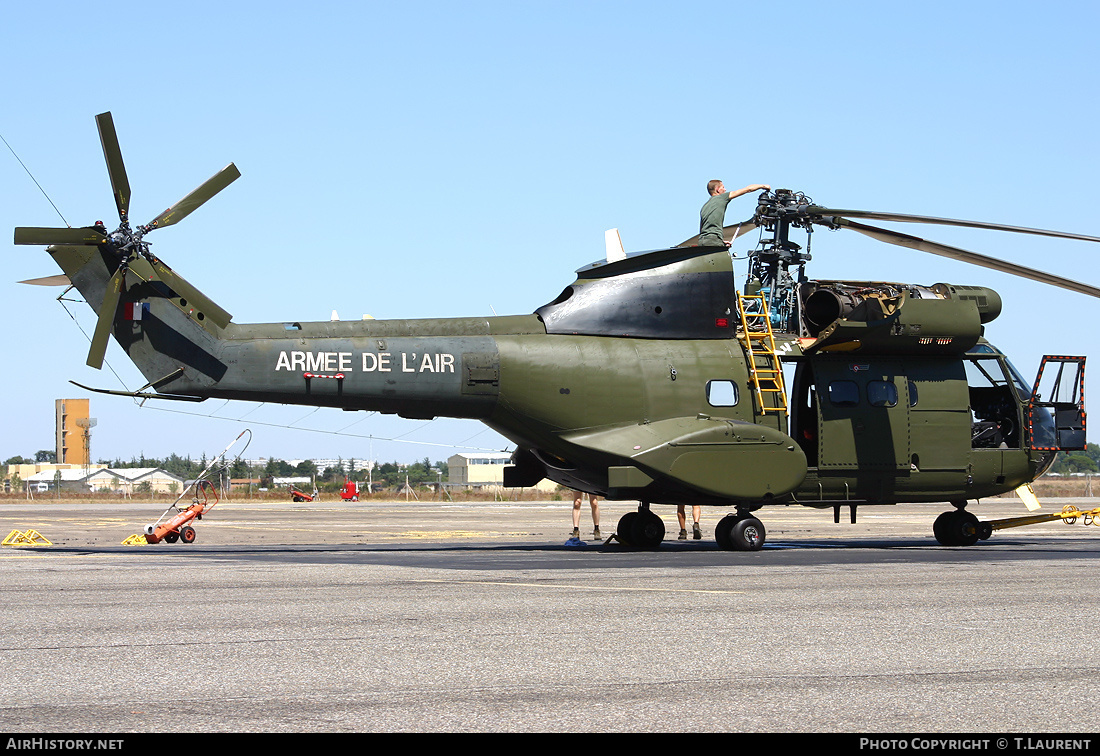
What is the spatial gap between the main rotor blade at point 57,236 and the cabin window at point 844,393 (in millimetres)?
12355

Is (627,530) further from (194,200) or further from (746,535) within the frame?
(194,200)

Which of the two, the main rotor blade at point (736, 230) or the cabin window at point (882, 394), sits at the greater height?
the main rotor blade at point (736, 230)

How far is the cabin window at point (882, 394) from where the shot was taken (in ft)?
63.8

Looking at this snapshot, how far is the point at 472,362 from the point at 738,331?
15.8 feet

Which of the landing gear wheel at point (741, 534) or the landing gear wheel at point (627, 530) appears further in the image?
the landing gear wheel at point (627, 530)

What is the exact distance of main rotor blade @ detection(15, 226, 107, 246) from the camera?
1659 centimetres

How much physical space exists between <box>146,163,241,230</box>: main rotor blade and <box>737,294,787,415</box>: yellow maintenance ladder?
8.91 m

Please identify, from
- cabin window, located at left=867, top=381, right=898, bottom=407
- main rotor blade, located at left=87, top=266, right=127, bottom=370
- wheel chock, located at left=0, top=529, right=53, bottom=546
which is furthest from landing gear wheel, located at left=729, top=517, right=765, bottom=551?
wheel chock, located at left=0, top=529, right=53, bottom=546

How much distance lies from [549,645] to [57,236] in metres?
12.4

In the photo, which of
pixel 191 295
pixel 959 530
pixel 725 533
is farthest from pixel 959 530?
pixel 191 295

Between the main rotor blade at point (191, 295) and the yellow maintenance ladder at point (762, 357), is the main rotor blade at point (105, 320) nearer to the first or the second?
the main rotor blade at point (191, 295)

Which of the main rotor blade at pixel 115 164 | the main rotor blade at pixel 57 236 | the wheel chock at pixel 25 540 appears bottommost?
the wheel chock at pixel 25 540

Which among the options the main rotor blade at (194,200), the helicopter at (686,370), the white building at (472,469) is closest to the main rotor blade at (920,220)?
the helicopter at (686,370)
